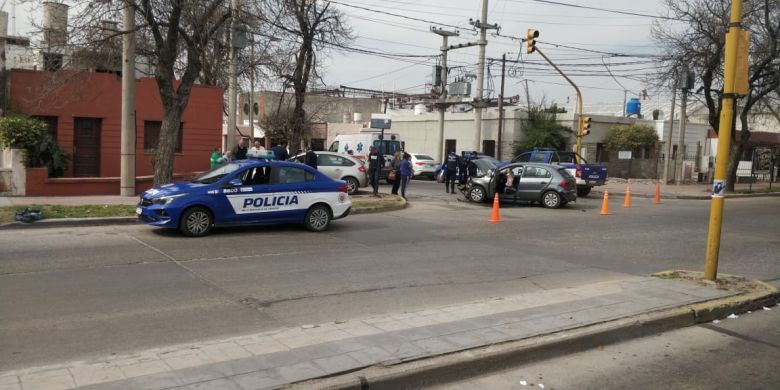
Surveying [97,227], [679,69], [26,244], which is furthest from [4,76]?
[679,69]

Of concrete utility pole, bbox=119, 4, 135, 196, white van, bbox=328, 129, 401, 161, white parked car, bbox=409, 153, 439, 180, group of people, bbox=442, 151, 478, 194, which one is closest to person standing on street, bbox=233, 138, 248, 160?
concrete utility pole, bbox=119, 4, 135, 196

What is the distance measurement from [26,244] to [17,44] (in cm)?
1440

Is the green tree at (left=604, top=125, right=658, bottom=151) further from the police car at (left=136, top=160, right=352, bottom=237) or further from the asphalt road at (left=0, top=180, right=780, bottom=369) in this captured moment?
the police car at (left=136, top=160, right=352, bottom=237)

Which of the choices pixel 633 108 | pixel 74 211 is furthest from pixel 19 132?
pixel 633 108

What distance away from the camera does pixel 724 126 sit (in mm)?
8102

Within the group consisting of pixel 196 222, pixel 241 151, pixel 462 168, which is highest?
pixel 241 151

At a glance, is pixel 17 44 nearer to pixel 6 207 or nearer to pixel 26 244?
pixel 6 207

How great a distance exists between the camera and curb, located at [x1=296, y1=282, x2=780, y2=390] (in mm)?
4762

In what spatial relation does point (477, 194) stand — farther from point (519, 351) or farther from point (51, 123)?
point (519, 351)

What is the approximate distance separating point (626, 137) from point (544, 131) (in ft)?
21.1

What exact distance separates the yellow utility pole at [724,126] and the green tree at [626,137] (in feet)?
112

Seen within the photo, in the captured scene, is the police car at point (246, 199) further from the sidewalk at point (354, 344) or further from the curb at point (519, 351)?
the curb at point (519, 351)

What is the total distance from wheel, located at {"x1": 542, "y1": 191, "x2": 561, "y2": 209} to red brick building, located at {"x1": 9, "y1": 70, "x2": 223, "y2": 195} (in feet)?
41.6

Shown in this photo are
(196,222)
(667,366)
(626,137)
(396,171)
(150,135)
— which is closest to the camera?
(667,366)
